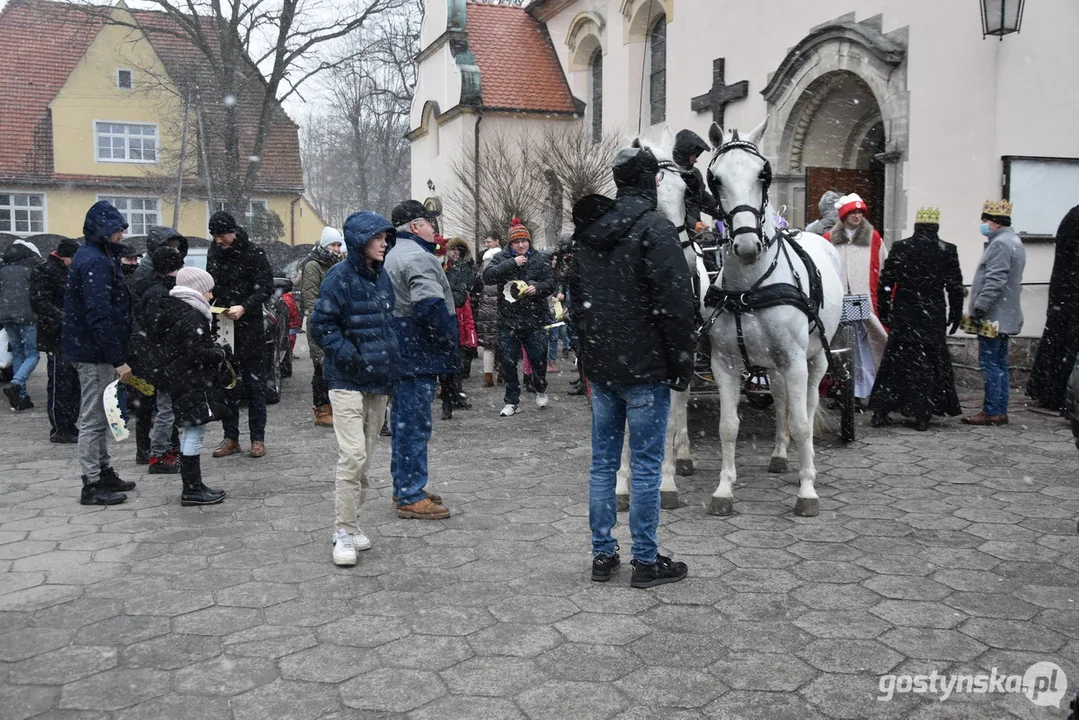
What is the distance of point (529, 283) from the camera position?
10.4 meters

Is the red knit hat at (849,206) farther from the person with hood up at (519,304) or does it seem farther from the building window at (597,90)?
the building window at (597,90)

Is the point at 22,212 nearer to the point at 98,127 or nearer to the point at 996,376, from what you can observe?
the point at 98,127

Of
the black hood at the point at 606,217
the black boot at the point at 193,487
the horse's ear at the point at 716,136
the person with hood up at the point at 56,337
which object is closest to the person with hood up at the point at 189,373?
the black boot at the point at 193,487

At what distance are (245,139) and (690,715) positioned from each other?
41075mm

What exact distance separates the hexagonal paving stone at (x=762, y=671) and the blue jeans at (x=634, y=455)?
97 cm

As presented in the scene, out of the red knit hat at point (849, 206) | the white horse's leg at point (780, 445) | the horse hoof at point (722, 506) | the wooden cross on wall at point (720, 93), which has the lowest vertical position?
the horse hoof at point (722, 506)

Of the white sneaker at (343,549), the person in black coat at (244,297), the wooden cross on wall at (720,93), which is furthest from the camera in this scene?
the wooden cross on wall at (720,93)

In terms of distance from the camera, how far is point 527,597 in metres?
4.59

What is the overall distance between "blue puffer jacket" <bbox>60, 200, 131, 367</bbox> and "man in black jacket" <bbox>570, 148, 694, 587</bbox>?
359cm

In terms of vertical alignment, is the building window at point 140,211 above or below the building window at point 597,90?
below

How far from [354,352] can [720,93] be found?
1305 cm

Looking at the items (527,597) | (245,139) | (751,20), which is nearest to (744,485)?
(527,597)

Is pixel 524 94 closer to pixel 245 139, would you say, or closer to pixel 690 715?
pixel 245 139

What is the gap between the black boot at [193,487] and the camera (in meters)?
6.46
